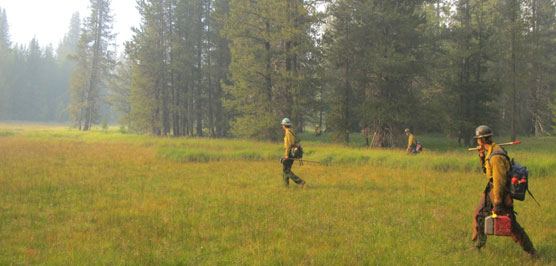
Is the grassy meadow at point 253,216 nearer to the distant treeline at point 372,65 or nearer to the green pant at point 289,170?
the green pant at point 289,170

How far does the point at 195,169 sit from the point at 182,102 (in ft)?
91.2

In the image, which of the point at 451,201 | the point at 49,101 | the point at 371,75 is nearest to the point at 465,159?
the point at 451,201

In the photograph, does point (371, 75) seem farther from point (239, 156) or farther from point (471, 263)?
point (471, 263)

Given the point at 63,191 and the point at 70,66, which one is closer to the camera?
the point at 63,191

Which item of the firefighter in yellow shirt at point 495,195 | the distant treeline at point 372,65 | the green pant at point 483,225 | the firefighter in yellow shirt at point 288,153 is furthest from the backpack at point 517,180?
the distant treeline at point 372,65

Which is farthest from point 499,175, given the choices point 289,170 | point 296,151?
point 289,170

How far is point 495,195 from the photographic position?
505 cm

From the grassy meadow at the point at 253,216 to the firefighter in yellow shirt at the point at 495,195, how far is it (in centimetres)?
29

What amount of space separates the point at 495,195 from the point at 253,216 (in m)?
4.43

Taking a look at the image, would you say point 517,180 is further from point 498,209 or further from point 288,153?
point 288,153

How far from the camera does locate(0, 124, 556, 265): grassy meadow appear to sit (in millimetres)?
5371

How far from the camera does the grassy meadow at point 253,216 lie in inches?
211

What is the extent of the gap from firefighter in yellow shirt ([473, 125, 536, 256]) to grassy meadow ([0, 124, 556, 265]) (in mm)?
285

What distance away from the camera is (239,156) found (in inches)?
713
